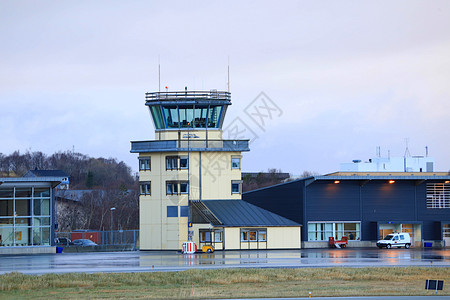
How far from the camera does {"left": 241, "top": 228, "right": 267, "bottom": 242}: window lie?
225ft

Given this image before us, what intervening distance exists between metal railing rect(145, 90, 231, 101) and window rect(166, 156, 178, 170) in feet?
18.0

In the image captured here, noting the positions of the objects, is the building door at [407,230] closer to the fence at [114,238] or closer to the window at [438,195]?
the window at [438,195]

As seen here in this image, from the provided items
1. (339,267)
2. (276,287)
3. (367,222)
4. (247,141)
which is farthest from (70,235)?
(276,287)

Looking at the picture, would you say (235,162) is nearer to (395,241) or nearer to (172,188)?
(172,188)

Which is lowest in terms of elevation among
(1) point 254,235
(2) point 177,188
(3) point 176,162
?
(1) point 254,235

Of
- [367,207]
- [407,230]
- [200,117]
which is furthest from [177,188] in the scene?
[407,230]

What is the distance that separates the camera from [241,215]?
69562mm

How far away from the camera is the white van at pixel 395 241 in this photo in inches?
2817

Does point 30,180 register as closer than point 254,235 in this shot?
Yes

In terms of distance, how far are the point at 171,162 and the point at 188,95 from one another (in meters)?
6.47

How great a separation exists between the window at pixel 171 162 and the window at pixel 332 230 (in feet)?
46.0

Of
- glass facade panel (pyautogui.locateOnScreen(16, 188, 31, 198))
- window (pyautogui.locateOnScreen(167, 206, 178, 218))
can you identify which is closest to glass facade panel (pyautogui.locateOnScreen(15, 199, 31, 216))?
glass facade panel (pyautogui.locateOnScreen(16, 188, 31, 198))

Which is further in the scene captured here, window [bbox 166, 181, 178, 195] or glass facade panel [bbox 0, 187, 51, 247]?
window [bbox 166, 181, 178, 195]

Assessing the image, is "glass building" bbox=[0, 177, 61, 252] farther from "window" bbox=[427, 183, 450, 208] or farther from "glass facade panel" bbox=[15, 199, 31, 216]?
"window" bbox=[427, 183, 450, 208]
